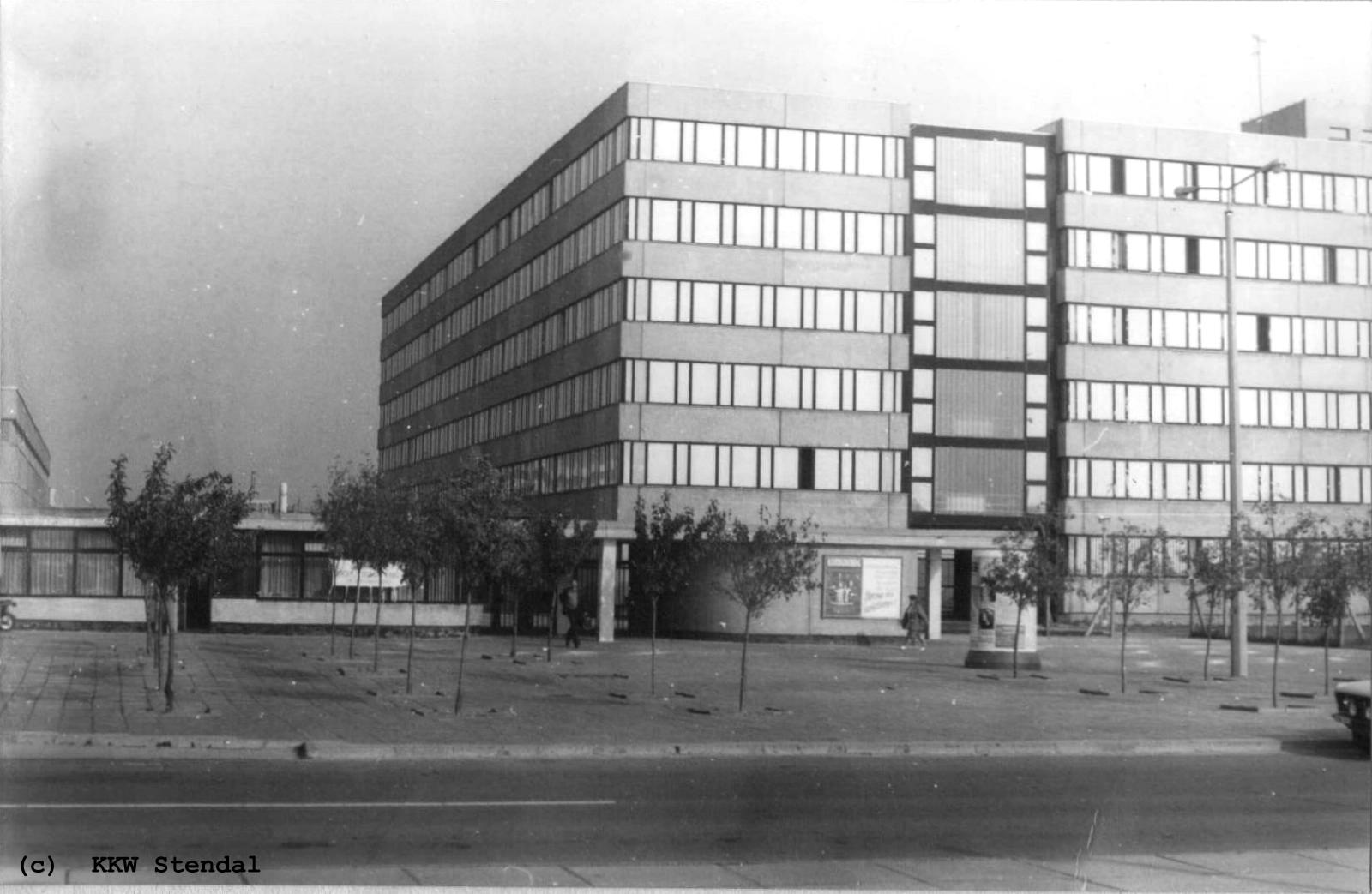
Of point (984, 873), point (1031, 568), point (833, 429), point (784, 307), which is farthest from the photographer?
point (833, 429)

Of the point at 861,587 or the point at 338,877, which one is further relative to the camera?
the point at 861,587

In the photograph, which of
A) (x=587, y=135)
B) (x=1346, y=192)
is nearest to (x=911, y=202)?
(x=587, y=135)

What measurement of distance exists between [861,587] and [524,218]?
859 inches

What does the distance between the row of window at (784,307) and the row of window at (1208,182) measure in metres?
13.7

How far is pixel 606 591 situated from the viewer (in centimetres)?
4428

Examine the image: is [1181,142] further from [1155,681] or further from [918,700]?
[918,700]

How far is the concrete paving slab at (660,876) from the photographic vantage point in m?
10.4

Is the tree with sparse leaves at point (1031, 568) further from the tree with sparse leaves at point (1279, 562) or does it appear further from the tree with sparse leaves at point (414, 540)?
the tree with sparse leaves at point (414, 540)

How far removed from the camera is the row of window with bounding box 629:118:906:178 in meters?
52.1

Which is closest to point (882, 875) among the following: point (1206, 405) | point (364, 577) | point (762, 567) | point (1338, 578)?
point (762, 567)

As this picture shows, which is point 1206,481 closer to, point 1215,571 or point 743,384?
point 743,384

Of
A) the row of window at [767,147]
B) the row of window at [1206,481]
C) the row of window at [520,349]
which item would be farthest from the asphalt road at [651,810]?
the row of window at [1206,481]

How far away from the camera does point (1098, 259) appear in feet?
208

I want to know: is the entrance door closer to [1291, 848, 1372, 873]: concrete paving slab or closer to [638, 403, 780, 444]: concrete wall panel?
[638, 403, 780, 444]: concrete wall panel
